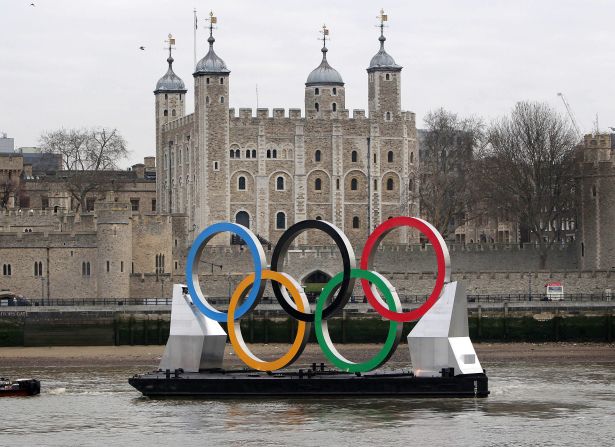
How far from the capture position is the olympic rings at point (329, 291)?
57.5 metres

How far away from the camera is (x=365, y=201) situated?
386 feet

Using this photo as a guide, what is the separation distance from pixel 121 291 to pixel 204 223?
61.3 feet

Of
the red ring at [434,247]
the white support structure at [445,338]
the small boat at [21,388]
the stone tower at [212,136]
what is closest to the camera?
the red ring at [434,247]

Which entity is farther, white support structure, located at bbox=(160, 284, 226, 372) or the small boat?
the small boat

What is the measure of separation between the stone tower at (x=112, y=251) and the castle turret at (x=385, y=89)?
25011 millimetres

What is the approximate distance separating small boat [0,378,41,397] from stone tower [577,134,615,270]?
45.6 m

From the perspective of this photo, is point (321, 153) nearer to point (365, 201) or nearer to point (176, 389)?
point (365, 201)

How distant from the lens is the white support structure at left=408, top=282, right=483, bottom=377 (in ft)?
187

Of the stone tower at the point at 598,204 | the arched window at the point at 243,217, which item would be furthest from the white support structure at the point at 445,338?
the arched window at the point at 243,217

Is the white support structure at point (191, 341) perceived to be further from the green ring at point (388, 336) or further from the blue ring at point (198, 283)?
the green ring at point (388, 336)

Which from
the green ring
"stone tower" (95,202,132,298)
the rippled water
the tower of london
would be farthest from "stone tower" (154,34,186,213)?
the green ring

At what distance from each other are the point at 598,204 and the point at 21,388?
155 ft

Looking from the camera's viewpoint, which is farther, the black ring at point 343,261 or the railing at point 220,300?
the railing at point 220,300

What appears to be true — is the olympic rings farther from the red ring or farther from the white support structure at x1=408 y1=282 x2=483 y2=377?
the white support structure at x1=408 y1=282 x2=483 y2=377
